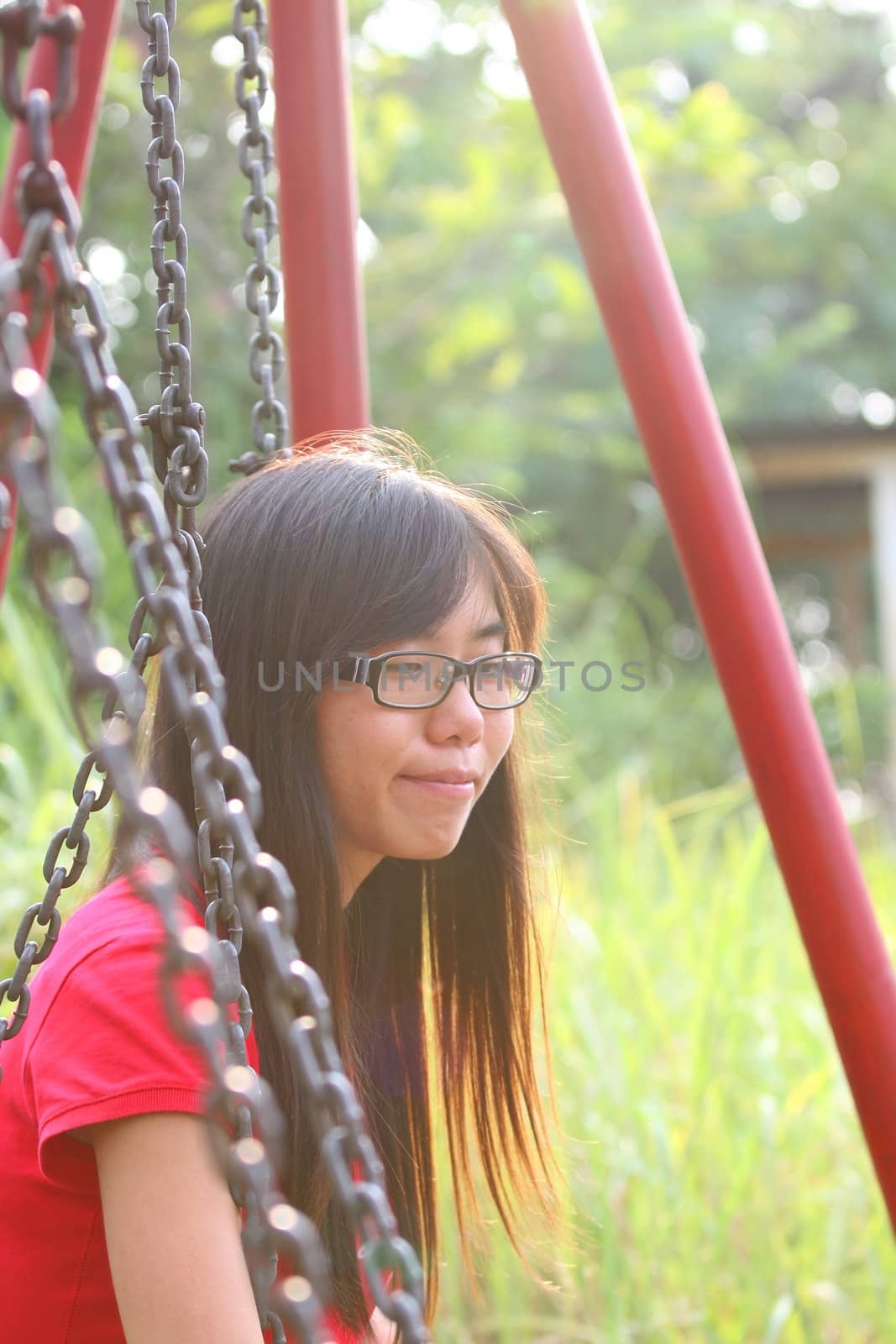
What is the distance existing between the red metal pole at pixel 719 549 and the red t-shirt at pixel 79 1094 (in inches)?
25.0

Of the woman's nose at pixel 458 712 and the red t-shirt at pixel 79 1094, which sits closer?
the red t-shirt at pixel 79 1094

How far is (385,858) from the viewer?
5.67ft

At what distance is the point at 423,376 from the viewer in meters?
→ 6.18

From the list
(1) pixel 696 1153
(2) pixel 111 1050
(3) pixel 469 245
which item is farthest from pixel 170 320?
(3) pixel 469 245

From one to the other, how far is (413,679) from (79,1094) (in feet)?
1.60

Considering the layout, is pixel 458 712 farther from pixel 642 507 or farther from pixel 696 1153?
pixel 642 507

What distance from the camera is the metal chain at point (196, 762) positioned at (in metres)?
0.63

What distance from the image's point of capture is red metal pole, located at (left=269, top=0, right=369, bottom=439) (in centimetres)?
190

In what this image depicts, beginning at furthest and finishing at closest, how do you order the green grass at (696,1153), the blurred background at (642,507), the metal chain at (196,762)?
the blurred background at (642,507) → the green grass at (696,1153) → the metal chain at (196,762)

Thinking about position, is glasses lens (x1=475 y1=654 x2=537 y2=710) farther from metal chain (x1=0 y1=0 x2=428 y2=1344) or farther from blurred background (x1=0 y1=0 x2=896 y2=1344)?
metal chain (x1=0 y1=0 x2=428 y2=1344)

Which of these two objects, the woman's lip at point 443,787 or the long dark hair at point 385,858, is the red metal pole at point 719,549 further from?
the woman's lip at point 443,787

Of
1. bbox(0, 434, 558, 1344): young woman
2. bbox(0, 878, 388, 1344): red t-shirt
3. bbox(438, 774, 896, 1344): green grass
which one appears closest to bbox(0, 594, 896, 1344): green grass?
bbox(438, 774, 896, 1344): green grass

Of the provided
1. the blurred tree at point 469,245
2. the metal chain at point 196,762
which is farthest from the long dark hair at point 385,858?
the blurred tree at point 469,245

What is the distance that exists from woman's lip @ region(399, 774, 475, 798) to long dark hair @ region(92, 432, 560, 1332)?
9cm
